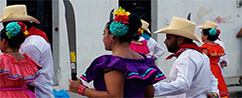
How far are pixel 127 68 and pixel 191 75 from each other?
126cm

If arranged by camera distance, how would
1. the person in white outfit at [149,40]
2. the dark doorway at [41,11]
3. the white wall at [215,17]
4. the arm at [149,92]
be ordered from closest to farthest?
the arm at [149,92]
the person in white outfit at [149,40]
the dark doorway at [41,11]
the white wall at [215,17]

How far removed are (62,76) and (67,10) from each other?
288 inches

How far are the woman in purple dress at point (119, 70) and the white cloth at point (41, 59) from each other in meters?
1.73

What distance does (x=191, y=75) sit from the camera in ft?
15.2

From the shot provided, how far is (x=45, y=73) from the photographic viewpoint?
546 centimetres

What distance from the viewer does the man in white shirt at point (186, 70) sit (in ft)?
14.8

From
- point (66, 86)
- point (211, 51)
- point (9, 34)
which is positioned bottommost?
point (66, 86)

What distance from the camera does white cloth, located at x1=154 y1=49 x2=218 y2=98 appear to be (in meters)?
4.57

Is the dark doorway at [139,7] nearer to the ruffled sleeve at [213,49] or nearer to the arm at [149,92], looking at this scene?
the ruffled sleeve at [213,49]

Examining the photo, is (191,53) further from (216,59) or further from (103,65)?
(216,59)

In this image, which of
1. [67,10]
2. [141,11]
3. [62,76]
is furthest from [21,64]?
[141,11]

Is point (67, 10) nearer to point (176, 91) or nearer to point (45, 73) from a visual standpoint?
point (176, 91)

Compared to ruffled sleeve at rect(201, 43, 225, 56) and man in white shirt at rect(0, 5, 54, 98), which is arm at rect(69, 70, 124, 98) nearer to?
man in white shirt at rect(0, 5, 54, 98)

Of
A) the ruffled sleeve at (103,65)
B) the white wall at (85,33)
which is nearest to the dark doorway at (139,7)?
the white wall at (85,33)
